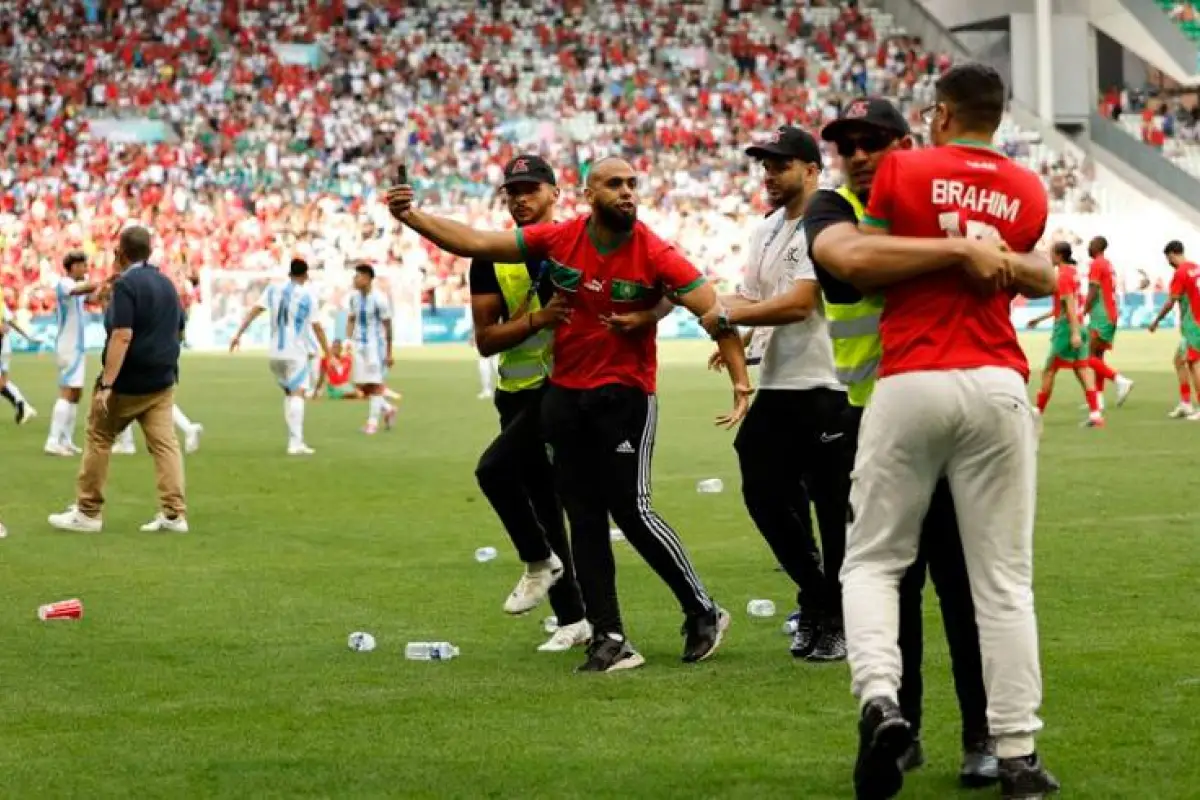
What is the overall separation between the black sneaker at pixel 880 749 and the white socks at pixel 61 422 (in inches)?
691

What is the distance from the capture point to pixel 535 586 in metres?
9.90

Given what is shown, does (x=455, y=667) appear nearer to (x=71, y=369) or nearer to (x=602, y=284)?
(x=602, y=284)

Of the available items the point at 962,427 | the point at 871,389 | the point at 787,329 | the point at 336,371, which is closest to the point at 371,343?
the point at 336,371

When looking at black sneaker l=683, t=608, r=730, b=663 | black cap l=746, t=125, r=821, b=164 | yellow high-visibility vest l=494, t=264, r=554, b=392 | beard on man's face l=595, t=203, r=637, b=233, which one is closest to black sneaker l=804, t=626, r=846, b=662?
black sneaker l=683, t=608, r=730, b=663

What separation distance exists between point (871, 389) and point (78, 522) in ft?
29.9

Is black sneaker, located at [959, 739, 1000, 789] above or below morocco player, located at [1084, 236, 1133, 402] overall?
above

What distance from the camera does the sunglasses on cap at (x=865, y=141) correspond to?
720 centimetres

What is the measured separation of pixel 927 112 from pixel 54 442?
17208 mm

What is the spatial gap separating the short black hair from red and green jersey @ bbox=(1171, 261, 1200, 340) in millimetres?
19079

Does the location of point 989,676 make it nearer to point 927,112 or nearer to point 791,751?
point 791,751

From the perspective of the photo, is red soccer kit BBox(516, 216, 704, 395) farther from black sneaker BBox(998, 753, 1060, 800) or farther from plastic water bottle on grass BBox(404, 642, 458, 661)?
black sneaker BBox(998, 753, 1060, 800)

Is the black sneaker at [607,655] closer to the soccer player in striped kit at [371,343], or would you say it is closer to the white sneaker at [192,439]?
the white sneaker at [192,439]

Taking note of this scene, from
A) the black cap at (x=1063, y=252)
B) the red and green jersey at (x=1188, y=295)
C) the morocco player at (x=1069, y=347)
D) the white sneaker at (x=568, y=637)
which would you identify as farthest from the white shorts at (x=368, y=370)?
the white sneaker at (x=568, y=637)

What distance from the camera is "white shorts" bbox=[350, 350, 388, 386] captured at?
25344mm
